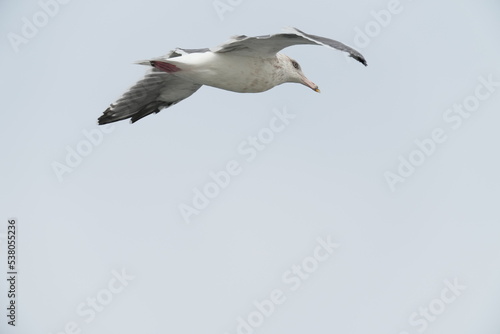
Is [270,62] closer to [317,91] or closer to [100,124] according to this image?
[317,91]

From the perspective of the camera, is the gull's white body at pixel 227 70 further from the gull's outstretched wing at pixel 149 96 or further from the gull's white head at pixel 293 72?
the gull's outstretched wing at pixel 149 96

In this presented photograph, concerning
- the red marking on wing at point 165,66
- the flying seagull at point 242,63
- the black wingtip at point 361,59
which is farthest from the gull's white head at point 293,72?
the black wingtip at point 361,59

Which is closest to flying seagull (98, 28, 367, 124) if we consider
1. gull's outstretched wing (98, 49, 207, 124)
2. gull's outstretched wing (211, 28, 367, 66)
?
gull's outstretched wing (211, 28, 367, 66)

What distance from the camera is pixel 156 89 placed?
1120 centimetres

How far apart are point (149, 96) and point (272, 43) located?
2.30 metres

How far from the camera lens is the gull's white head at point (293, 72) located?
10289 mm

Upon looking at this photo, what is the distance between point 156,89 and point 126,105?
393mm

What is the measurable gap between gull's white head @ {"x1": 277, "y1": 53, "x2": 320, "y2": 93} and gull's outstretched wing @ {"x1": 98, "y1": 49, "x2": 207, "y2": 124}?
1.27 meters

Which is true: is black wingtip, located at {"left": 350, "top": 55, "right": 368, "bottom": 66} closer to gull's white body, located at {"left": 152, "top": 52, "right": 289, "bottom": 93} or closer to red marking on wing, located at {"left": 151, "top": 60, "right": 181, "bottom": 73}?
gull's white body, located at {"left": 152, "top": 52, "right": 289, "bottom": 93}

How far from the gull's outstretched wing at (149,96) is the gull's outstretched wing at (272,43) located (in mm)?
1503

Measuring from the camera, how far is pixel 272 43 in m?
9.47

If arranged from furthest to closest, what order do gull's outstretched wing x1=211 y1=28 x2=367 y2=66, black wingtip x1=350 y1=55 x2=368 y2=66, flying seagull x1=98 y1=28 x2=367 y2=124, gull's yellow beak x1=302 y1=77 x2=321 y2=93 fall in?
gull's yellow beak x1=302 y1=77 x2=321 y2=93 → flying seagull x1=98 y1=28 x2=367 y2=124 → gull's outstretched wing x1=211 y1=28 x2=367 y2=66 → black wingtip x1=350 y1=55 x2=368 y2=66

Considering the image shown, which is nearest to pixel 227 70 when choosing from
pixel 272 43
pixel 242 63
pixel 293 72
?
pixel 242 63

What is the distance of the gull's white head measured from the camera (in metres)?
10.3
